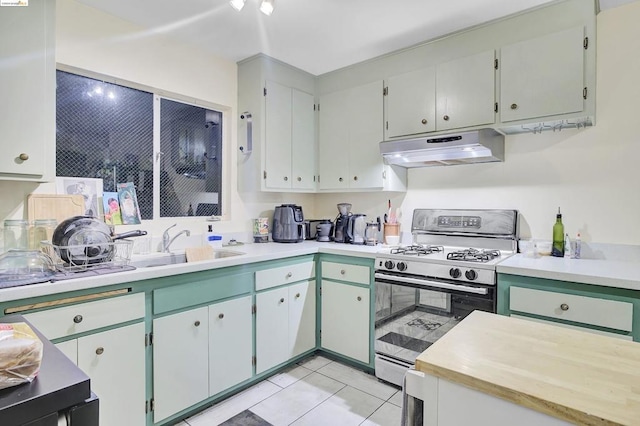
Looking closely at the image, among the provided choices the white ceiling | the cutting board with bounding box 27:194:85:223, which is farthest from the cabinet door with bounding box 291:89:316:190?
the cutting board with bounding box 27:194:85:223

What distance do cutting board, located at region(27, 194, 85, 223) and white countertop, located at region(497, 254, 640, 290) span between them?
2.51m

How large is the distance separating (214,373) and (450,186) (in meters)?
2.19

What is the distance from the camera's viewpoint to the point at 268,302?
8.15 ft

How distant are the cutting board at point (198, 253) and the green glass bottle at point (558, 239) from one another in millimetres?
2345

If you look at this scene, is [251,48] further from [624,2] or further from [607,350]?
[607,350]

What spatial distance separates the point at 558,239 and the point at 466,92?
1154mm

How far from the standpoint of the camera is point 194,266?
2.02m

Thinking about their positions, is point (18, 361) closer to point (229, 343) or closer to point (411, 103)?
point (229, 343)

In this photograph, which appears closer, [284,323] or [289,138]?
[284,323]

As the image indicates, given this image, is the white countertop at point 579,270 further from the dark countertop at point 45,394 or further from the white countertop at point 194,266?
the dark countertop at point 45,394

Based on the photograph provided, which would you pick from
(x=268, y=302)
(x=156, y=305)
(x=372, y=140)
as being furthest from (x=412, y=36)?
(x=156, y=305)

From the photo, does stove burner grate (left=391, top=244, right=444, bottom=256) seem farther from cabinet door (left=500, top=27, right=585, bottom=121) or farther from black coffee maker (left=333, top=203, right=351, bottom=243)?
cabinet door (left=500, top=27, right=585, bottom=121)

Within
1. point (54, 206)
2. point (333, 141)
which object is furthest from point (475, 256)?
point (54, 206)

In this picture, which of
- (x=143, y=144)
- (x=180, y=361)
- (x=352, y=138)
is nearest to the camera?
(x=180, y=361)
